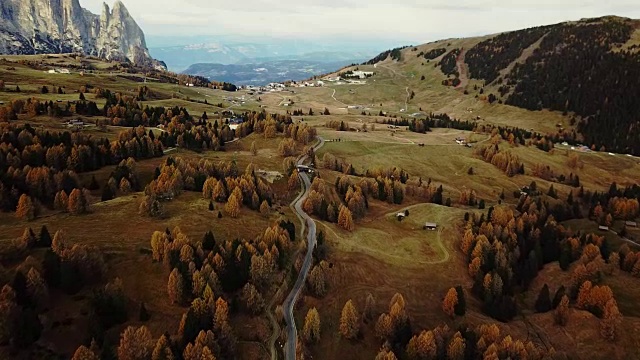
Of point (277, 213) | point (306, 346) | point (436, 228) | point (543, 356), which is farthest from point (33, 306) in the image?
point (436, 228)

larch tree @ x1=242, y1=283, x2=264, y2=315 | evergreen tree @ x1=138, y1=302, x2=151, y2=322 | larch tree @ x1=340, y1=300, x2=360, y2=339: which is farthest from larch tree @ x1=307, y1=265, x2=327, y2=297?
evergreen tree @ x1=138, y1=302, x2=151, y2=322

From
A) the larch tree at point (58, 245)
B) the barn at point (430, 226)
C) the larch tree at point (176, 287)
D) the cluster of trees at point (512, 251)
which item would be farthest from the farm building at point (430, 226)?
the larch tree at point (58, 245)

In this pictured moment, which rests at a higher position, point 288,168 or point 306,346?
point 288,168

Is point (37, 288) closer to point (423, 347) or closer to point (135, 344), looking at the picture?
point (135, 344)

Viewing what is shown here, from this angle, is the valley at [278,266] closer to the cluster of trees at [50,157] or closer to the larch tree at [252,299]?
the larch tree at [252,299]

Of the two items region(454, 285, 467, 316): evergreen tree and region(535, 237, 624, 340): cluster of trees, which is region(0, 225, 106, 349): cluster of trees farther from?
region(535, 237, 624, 340): cluster of trees

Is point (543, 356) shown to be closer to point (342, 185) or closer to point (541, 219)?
point (541, 219)
